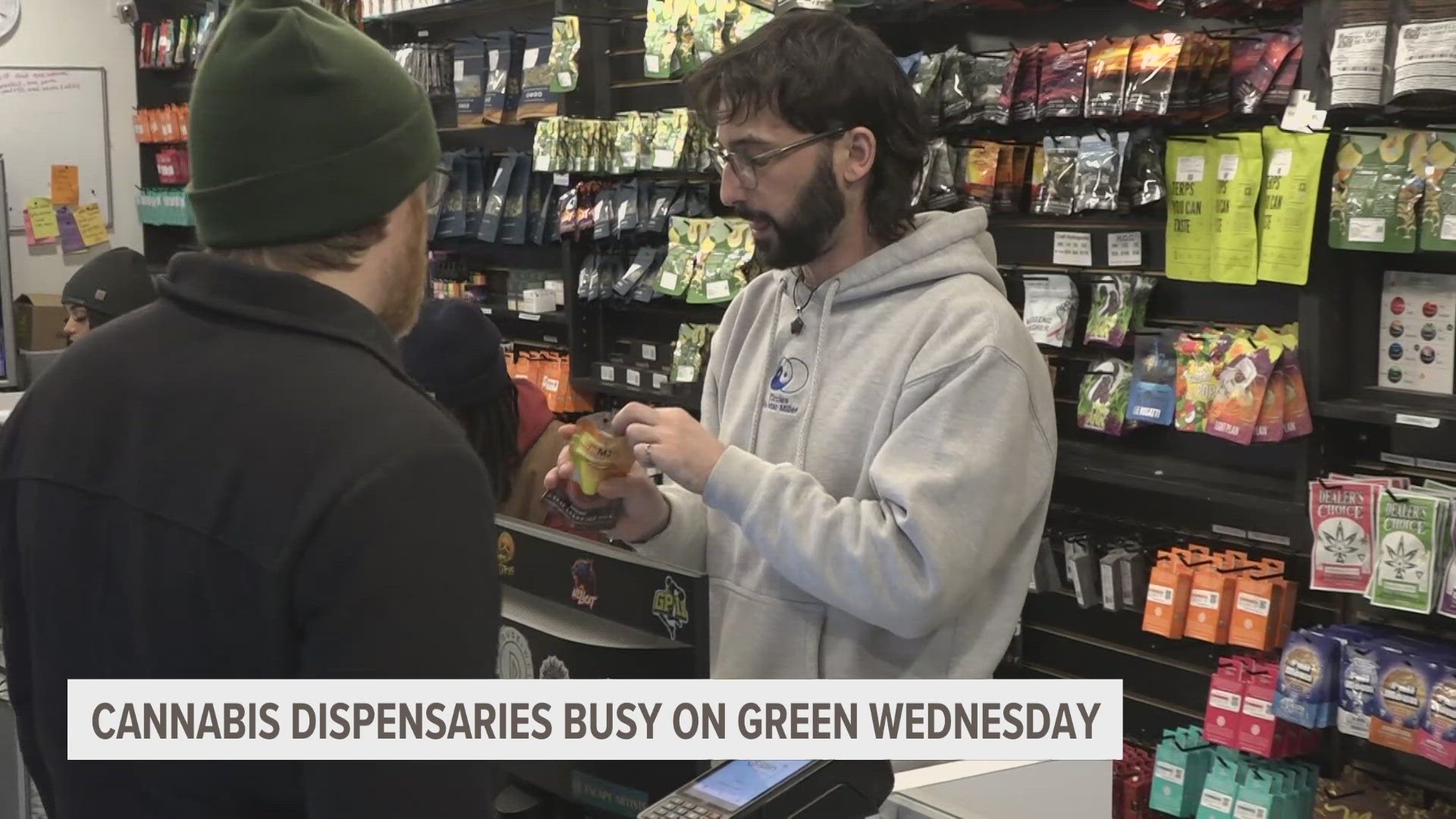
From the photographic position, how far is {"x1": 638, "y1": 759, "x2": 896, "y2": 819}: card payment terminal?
43.2 inches

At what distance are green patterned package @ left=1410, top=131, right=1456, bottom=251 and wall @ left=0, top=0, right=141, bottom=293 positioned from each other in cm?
629

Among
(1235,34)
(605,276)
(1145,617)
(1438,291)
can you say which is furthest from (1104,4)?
(605,276)

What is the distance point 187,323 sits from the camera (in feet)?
3.38

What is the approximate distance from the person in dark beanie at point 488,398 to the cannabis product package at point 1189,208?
1.41 meters

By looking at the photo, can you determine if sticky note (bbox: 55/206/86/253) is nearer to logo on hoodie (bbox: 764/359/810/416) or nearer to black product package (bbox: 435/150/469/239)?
black product package (bbox: 435/150/469/239)

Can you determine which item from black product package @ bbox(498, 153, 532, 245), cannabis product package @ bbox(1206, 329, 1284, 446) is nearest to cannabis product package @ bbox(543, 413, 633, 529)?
cannabis product package @ bbox(1206, 329, 1284, 446)

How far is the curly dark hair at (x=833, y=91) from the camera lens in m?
1.90

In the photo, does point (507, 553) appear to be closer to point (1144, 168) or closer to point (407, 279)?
point (407, 279)

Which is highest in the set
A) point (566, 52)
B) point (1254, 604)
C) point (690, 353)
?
point (566, 52)

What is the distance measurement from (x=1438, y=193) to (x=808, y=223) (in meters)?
1.41


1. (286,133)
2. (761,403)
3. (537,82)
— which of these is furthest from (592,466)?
(537,82)

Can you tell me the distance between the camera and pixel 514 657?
4.64 feet

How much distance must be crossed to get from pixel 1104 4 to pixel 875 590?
7.03ft

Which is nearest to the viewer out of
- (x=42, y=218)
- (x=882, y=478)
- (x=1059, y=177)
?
(x=882, y=478)
